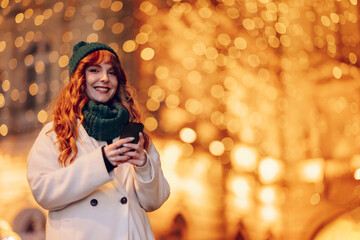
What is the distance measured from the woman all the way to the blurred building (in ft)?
3.07

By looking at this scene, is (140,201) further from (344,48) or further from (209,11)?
(344,48)

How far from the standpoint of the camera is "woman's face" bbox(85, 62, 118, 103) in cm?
118

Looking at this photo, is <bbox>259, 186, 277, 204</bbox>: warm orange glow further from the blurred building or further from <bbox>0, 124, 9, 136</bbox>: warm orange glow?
<bbox>0, 124, 9, 136</bbox>: warm orange glow

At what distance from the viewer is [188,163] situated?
215 centimetres

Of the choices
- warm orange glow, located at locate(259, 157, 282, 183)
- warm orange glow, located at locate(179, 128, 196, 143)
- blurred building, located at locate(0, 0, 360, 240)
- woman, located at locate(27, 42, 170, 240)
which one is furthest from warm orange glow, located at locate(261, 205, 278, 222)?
woman, located at locate(27, 42, 170, 240)

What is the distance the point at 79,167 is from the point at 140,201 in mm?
208

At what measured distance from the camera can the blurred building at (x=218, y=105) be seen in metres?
2.15

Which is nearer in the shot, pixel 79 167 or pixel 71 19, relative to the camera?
pixel 79 167

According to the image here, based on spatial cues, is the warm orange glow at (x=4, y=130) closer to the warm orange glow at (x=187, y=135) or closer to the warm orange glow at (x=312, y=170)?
the warm orange glow at (x=187, y=135)

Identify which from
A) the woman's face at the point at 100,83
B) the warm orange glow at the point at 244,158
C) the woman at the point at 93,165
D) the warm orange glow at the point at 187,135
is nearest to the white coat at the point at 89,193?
the woman at the point at 93,165

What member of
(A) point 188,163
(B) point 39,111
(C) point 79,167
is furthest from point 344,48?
(C) point 79,167

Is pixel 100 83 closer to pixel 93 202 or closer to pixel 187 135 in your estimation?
pixel 93 202

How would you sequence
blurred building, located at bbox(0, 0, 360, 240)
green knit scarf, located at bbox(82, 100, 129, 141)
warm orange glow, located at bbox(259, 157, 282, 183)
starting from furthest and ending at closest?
warm orange glow, located at bbox(259, 157, 282, 183), blurred building, located at bbox(0, 0, 360, 240), green knit scarf, located at bbox(82, 100, 129, 141)

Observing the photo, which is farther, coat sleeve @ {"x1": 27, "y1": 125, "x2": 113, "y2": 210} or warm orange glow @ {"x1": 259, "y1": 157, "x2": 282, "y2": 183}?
warm orange glow @ {"x1": 259, "y1": 157, "x2": 282, "y2": 183}
